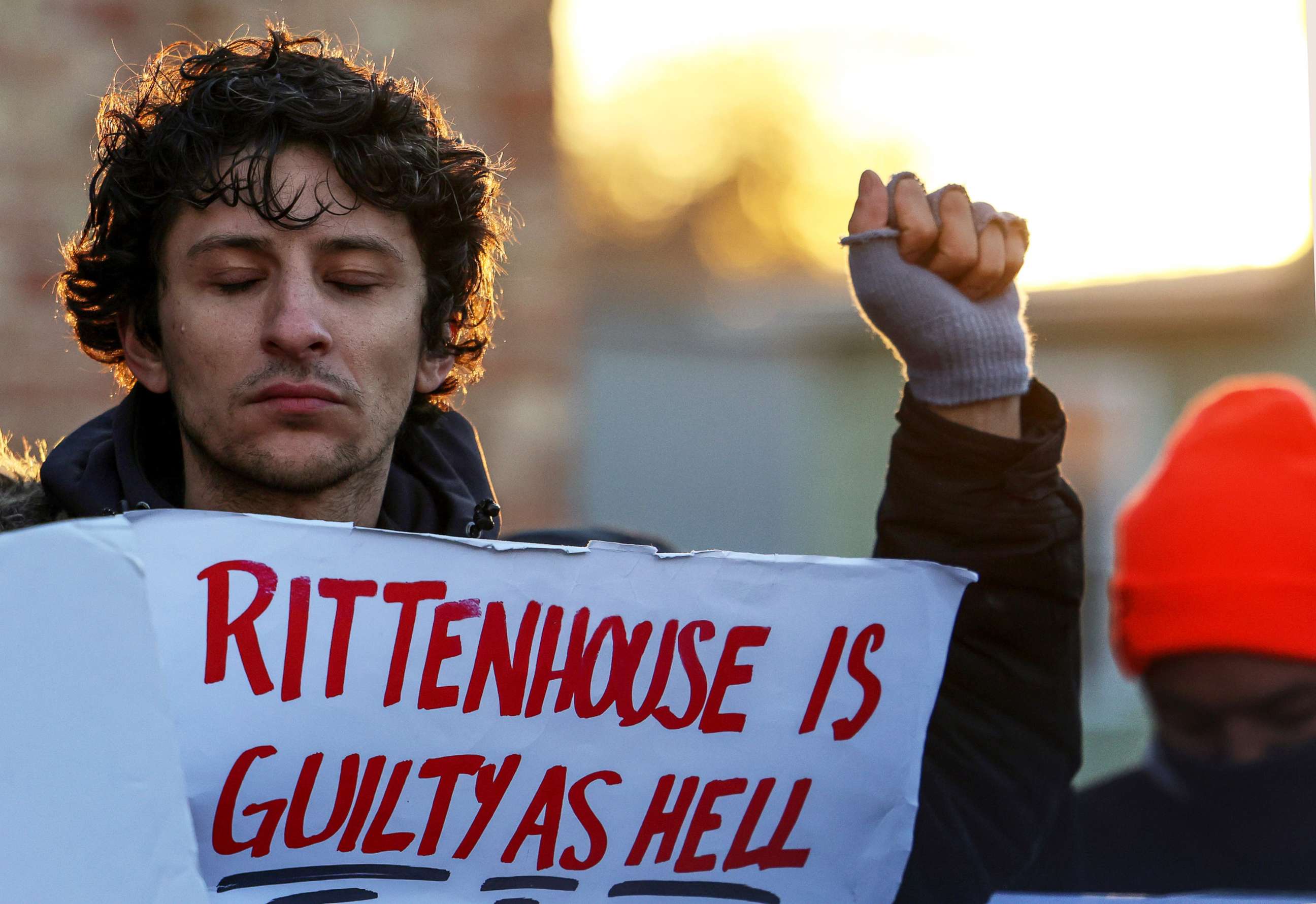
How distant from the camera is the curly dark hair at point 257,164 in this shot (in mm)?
1438

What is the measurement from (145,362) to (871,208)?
2.72 feet

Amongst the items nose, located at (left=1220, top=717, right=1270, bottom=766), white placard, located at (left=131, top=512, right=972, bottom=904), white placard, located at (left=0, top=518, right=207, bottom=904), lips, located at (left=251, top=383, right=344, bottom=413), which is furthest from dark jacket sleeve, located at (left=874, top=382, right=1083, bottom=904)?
nose, located at (left=1220, top=717, right=1270, bottom=766)

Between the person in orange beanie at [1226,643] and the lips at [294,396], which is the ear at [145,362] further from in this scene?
the person in orange beanie at [1226,643]

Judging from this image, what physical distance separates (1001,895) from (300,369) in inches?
36.0

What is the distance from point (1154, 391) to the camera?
1007 centimetres

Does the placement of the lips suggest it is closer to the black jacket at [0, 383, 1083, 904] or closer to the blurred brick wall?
the black jacket at [0, 383, 1083, 904]

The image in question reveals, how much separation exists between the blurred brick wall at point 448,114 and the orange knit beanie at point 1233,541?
1.33 m

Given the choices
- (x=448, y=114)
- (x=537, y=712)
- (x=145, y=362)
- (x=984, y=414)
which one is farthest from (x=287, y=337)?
(x=448, y=114)

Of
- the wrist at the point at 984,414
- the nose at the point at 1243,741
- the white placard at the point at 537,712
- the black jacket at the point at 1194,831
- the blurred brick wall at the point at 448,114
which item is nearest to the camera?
the white placard at the point at 537,712

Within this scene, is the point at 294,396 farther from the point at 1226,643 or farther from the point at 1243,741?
the point at 1243,741

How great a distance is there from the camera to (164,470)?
1.50 meters

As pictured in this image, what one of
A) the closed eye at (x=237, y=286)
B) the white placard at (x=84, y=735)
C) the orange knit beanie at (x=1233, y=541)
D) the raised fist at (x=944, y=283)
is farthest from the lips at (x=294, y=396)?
the orange knit beanie at (x=1233, y=541)

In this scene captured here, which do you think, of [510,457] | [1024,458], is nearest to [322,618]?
[1024,458]

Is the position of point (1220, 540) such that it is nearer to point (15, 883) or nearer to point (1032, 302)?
point (15, 883)
